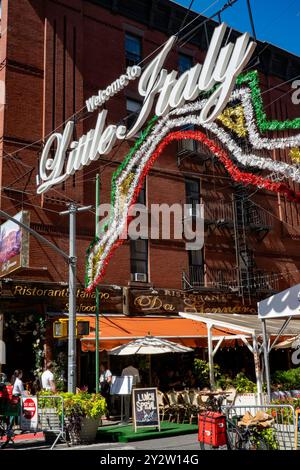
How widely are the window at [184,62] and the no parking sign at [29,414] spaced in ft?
61.0

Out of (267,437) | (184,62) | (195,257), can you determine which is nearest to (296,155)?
(267,437)

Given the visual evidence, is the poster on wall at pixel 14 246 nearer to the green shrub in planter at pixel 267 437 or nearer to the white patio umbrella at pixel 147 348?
the white patio umbrella at pixel 147 348

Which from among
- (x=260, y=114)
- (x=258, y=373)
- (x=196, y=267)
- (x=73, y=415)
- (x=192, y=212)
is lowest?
(x=73, y=415)

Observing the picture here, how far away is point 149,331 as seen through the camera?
2027cm

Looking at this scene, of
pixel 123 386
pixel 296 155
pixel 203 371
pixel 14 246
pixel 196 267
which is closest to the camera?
pixel 296 155

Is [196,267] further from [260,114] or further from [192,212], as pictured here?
[260,114]

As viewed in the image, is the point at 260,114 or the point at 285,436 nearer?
the point at 285,436

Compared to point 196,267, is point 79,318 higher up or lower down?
lower down

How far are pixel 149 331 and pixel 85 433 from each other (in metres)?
6.99

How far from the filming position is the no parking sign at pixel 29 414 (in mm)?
12836

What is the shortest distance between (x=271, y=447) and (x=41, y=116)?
16.4 meters

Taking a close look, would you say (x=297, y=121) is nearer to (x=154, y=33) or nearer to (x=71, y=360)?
(x=71, y=360)

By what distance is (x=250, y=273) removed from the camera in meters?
26.7
